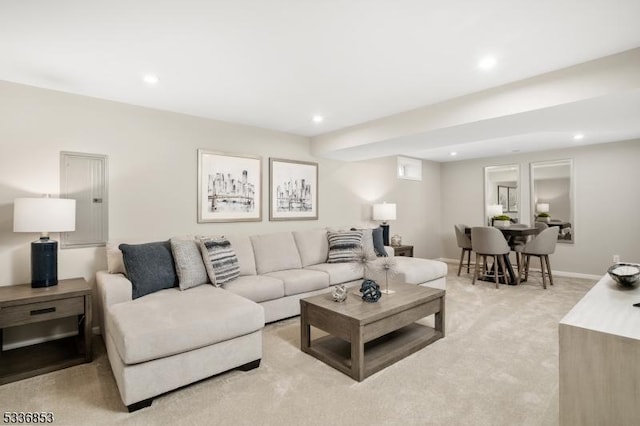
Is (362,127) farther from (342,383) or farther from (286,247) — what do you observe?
(342,383)

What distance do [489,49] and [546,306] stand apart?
10.3ft

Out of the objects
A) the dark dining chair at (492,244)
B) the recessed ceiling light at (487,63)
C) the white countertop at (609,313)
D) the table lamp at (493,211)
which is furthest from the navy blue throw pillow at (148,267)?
the table lamp at (493,211)

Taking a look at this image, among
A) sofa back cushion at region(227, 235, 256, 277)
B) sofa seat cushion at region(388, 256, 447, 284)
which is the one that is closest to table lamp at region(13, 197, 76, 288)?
sofa back cushion at region(227, 235, 256, 277)

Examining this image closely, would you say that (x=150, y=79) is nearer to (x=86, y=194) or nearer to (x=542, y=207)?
(x=86, y=194)

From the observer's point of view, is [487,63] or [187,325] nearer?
[187,325]

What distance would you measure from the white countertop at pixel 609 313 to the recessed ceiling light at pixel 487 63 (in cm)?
169

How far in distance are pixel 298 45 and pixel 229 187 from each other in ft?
7.37

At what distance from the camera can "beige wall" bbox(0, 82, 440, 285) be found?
2777 mm

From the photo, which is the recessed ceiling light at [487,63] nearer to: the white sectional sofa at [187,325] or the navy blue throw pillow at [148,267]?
the white sectional sofa at [187,325]

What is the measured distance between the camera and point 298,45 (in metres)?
2.22

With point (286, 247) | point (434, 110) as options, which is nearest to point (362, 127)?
point (434, 110)

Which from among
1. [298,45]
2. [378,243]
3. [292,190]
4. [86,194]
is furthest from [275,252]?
[298,45]

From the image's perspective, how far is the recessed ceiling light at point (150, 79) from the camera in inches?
105

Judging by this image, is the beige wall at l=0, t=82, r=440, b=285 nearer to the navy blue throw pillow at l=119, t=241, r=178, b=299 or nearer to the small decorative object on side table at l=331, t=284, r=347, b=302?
the navy blue throw pillow at l=119, t=241, r=178, b=299
